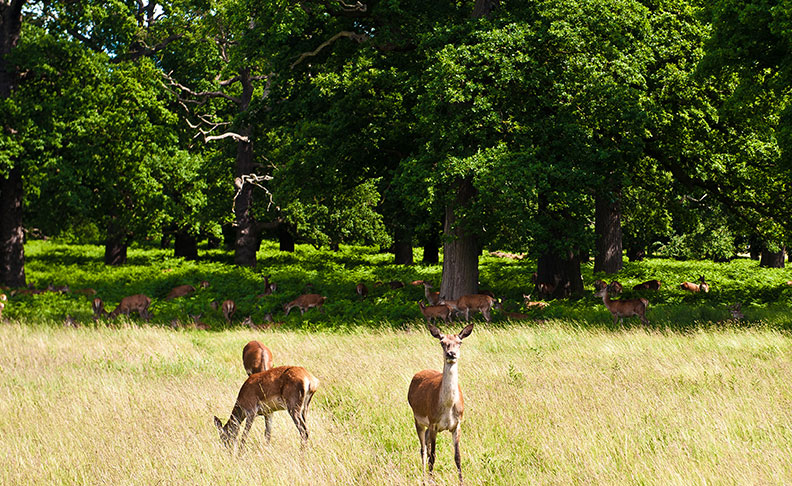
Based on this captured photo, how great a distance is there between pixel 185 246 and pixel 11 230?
A: 1254 cm

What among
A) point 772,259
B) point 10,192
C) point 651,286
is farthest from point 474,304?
point 772,259

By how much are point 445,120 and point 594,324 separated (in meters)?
5.73

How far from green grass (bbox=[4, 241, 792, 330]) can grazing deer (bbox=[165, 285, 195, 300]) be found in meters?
0.37

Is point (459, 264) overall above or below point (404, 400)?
above

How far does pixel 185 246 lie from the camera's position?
35.2m

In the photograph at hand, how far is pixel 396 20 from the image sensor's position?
59.1ft

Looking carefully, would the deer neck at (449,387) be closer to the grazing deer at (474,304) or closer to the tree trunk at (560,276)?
the grazing deer at (474,304)

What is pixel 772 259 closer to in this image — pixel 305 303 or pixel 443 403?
pixel 305 303

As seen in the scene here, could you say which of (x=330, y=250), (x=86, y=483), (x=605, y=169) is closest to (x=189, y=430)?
(x=86, y=483)

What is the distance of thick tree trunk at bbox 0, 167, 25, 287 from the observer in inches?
896

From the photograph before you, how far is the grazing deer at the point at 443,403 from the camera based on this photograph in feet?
18.3

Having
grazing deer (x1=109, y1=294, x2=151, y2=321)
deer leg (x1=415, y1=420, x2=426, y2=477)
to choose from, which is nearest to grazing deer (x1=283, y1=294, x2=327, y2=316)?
grazing deer (x1=109, y1=294, x2=151, y2=321)

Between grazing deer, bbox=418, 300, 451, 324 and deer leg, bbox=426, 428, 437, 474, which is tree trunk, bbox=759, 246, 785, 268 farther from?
deer leg, bbox=426, 428, 437, 474

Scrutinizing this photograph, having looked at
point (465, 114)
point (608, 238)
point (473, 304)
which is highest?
point (465, 114)
